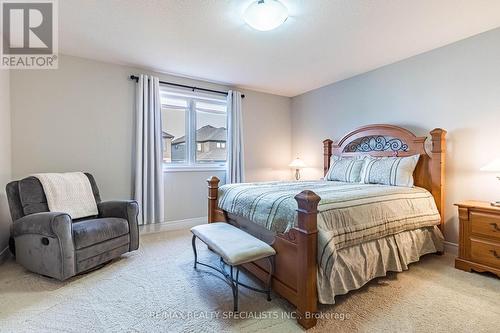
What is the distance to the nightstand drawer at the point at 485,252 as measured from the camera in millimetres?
2225

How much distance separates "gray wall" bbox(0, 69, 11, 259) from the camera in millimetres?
2648

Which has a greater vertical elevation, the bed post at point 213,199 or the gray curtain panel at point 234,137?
the gray curtain panel at point 234,137

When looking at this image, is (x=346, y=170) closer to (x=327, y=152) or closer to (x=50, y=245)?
(x=327, y=152)

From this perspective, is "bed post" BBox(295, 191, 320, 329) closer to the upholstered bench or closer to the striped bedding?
the striped bedding

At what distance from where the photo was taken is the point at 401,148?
3.29 metres

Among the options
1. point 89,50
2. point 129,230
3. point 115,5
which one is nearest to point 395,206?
point 129,230

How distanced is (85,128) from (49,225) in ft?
5.21

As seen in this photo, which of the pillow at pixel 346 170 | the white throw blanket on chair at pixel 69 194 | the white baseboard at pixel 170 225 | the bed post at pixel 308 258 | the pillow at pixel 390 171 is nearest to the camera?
the bed post at pixel 308 258

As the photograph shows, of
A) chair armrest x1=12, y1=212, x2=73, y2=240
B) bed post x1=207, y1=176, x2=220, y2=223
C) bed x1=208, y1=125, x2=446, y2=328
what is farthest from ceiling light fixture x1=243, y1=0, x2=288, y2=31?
chair armrest x1=12, y1=212, x2=73, y2=240

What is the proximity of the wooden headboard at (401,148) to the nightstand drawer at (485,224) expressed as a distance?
1.46 ft

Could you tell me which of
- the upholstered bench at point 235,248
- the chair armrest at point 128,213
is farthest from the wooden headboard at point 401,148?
the chair armrest at point 128,213

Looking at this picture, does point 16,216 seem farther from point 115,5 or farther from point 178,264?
point 115,5

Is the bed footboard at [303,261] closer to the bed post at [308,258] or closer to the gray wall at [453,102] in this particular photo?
the bed post at [308,258]

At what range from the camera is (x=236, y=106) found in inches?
171
